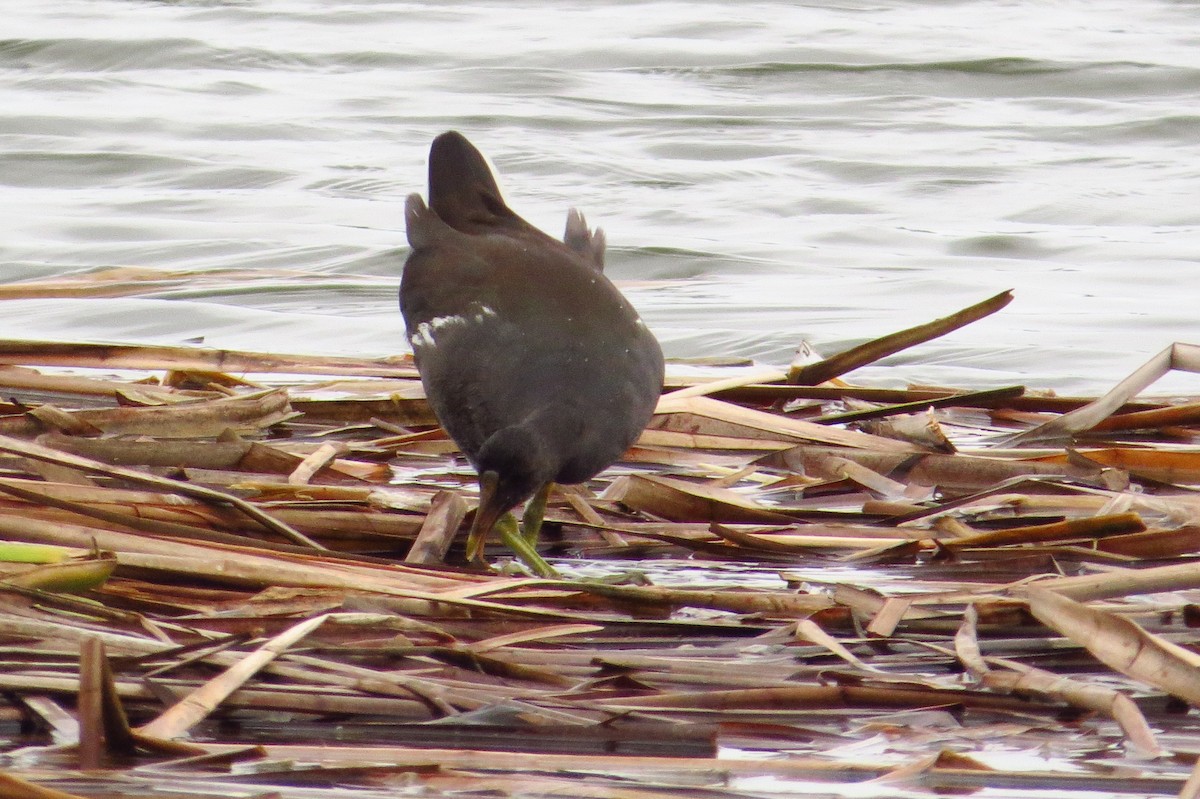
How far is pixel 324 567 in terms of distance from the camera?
2883 mm

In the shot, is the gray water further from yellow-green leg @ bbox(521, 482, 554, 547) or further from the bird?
yellow-green leg @ bbox(521, 482, 554, 547)

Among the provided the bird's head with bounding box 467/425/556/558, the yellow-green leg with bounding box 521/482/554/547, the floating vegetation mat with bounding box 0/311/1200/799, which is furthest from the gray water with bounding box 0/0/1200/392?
the bird's head with bounding box 467/425/556/558

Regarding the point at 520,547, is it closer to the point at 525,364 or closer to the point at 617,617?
the point at 525,364

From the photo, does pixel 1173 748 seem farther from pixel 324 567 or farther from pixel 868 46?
pixel 868 46

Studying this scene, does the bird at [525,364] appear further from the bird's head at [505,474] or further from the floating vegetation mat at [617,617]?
the floating vegetation mat at [617,617]

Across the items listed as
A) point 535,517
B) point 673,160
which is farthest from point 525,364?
point 673,160

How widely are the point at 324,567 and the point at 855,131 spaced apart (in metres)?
8.18

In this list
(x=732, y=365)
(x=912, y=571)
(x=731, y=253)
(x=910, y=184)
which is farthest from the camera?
(x=910, y=184)

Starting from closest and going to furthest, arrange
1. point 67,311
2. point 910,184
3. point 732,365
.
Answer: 1. point 732,365
2. point 67,311
3. point 910,184

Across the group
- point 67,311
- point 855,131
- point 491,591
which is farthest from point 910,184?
point 491,591

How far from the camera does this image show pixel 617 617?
9.23 feet

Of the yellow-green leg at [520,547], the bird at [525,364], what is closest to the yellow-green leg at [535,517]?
the bird at [525,364]

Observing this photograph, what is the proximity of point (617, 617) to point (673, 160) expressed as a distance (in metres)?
7.13

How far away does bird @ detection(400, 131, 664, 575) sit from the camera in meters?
3.38
